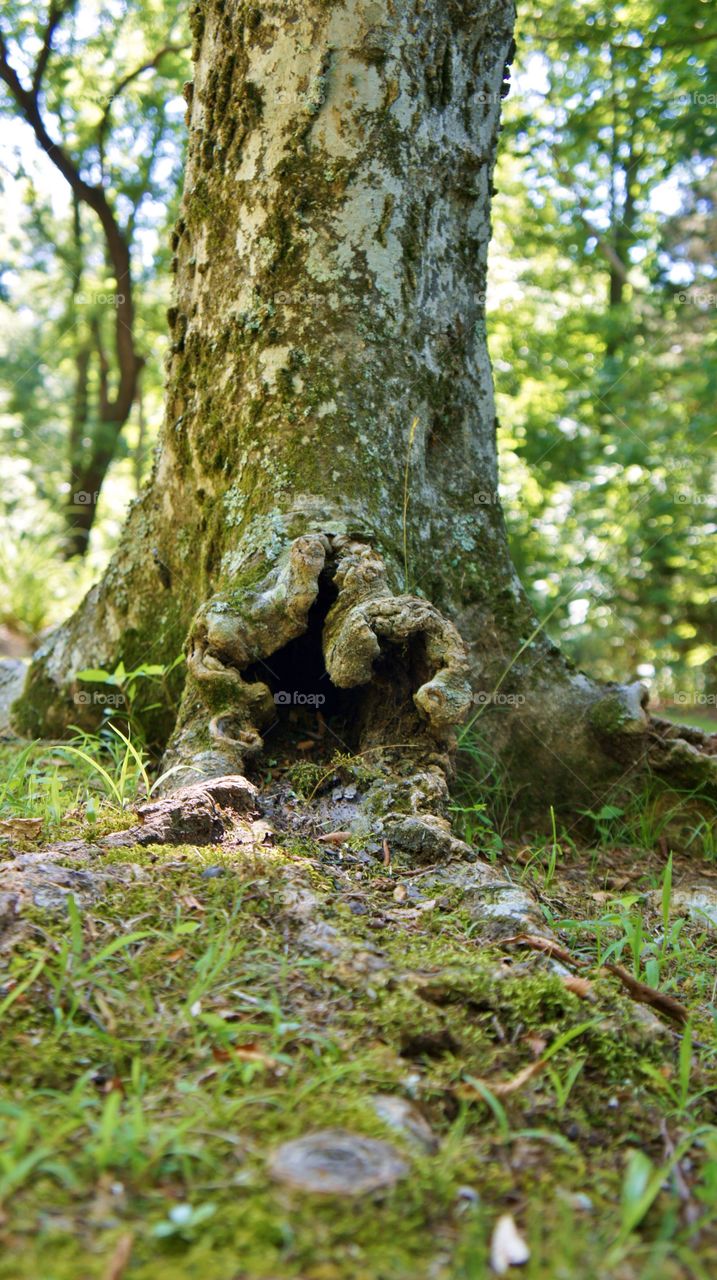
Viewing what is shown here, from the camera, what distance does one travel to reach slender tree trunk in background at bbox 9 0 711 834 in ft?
9.23

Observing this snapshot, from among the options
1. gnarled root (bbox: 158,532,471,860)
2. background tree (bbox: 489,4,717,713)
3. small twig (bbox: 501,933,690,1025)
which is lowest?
small twig (bbox: 501,933,690,1025)

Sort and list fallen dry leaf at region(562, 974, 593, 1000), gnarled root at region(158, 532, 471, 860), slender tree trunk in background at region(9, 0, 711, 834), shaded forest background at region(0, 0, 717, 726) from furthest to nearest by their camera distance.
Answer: shaded forest background at region(0, 0, 717, 726), slender tree trunk in background at region(9, 0, 711, 834), gnarled root at region(158, 532, 471, 860), fallen dry leaf at region(562, 974, 593, 1000)

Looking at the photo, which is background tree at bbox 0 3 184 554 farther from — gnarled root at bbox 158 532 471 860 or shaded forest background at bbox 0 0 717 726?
gnarled root at bbox 158 532 471 860

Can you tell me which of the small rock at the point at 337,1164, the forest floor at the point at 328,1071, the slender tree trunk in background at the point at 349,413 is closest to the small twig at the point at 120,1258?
the forest floor at the point at 328,1071

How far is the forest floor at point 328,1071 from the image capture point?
1.12m

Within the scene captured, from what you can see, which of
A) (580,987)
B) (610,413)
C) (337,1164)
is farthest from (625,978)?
(610,413)

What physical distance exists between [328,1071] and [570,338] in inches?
497

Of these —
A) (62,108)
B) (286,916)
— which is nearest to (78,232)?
(62,108)

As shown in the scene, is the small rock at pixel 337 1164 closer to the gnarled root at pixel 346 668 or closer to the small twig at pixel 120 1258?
the small twig at pixel 120 1258

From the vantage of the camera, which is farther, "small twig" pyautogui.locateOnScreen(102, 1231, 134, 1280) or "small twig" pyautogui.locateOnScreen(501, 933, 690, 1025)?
"small twig" pyautogui.locateOnScreen(501, 933, 690, 1025)

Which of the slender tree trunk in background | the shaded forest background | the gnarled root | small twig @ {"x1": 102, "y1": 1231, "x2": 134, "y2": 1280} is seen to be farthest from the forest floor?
the shaded forest background

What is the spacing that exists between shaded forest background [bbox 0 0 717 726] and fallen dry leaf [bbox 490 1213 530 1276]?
7886 mm

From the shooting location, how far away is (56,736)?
413 cm

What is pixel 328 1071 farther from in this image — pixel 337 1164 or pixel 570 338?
pixel 570 338
